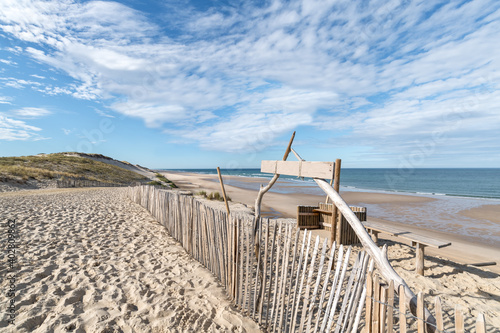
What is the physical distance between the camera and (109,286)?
3887 mm

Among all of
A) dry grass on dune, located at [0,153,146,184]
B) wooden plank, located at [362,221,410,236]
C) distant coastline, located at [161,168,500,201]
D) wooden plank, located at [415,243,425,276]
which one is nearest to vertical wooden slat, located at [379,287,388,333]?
wooden plank, located at [415,243,425,276]

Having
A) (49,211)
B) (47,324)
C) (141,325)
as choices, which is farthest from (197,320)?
(49,211)

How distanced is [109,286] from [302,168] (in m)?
3.43

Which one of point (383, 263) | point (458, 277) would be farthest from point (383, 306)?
point (458, 277)

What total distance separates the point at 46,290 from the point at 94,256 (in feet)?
4.95

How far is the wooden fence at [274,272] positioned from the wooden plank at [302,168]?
0.69m

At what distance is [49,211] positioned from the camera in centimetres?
864

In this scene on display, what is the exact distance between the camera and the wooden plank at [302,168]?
9.21ft

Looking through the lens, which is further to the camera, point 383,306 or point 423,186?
point 423,186

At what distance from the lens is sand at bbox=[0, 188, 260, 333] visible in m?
3.06

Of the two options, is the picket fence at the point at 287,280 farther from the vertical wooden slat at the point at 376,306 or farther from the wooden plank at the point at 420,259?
the wooden plank at the point at 420,259

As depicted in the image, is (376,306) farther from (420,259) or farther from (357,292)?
(420,259)

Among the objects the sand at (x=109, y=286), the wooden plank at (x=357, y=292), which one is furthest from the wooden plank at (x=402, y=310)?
the sand at (x=109, y=286)

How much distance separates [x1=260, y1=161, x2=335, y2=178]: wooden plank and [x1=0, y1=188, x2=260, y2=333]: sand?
205 cm
